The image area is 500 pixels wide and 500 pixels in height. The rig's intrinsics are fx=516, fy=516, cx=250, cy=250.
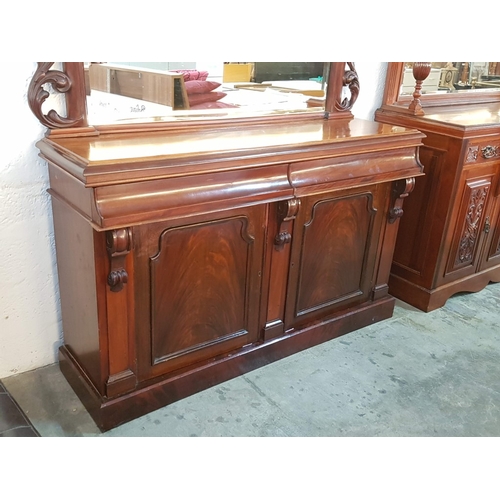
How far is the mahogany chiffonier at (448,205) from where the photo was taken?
250 centimetres

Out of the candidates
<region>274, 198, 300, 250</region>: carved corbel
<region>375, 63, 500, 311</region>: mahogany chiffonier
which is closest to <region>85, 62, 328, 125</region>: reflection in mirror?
<region>274, 198, 300, 250</region>: carved corbel

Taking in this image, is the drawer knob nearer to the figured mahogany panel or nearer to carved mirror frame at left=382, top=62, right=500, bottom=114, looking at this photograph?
carved mirror frame at left=382, top=62, right=500, bottom=114

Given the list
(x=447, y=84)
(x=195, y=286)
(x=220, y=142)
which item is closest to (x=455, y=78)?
(x=447, y=84)

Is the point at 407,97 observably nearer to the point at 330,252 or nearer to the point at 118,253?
the point at 330,252

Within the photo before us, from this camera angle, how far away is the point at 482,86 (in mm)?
3135

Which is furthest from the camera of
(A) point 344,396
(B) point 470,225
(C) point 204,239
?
(B) point 470,225

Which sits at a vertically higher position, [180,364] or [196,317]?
[196,317]

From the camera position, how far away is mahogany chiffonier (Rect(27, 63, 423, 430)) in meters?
1.61

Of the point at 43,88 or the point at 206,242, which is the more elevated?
the point at 43,88

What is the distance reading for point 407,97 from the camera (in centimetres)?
279

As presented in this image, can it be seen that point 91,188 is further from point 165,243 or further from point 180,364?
point 180,364

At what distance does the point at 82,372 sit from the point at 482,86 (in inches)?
109

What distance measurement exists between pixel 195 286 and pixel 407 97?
1696 mm
